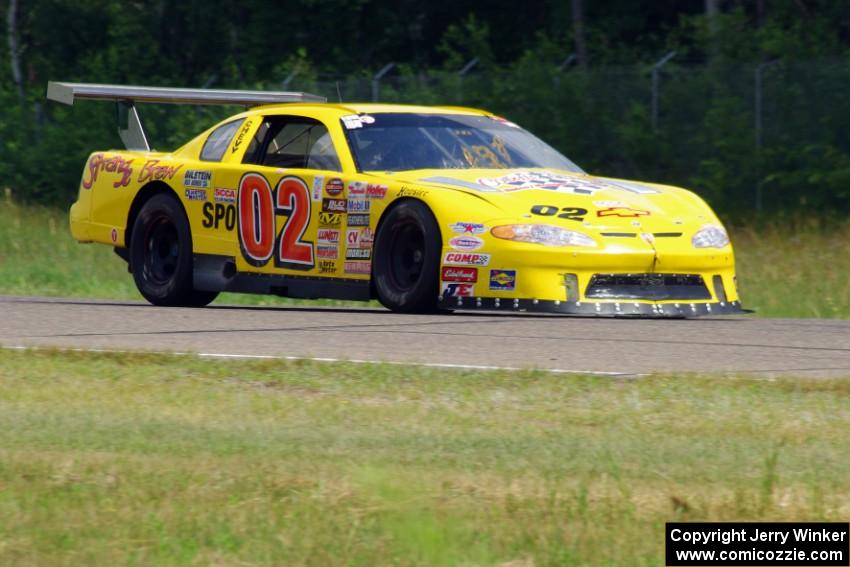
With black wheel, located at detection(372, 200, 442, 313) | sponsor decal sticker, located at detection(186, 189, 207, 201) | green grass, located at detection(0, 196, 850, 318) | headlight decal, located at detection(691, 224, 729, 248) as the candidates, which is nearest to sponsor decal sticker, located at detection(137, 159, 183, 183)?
sponsor decal sticker, located at detection(186, 189, 207, 201)

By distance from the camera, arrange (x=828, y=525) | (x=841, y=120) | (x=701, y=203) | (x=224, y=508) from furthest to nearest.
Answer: (x=841, y=120), (x=701, y=203), (x=224, y=508), (x=828, y=525)

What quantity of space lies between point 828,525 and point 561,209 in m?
5.44

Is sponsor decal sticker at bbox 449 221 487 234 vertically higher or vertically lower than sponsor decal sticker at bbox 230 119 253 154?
lower

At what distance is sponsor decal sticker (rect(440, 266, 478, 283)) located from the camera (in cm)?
962

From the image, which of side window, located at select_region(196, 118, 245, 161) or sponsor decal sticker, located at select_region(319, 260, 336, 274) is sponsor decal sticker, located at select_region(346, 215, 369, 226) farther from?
side window, located at select_region(196, 118, 245, 161)

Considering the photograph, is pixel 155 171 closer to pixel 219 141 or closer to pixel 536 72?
pixel 219 141

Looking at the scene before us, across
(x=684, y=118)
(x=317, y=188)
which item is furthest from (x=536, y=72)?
(x=317, y=188)

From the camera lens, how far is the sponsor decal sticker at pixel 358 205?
10.3m

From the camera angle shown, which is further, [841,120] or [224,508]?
[841,120]

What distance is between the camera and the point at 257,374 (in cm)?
718

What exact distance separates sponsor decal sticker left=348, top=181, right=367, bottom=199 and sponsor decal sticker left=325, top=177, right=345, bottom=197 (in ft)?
0.26

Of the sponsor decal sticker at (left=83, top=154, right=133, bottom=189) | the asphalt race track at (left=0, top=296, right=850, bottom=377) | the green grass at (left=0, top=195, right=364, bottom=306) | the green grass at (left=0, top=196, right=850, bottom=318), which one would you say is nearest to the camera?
the asphalt race track at (left=0, top=296, right=850, bottom=377)

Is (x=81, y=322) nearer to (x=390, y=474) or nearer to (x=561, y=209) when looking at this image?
(x=561, y=209)

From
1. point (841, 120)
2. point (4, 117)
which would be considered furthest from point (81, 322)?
point (4, 117)
